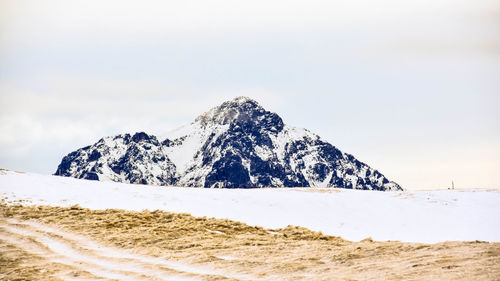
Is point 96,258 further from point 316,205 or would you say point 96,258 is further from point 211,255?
point 316,205

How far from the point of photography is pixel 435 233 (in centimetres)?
2989

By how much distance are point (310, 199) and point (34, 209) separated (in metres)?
18.1

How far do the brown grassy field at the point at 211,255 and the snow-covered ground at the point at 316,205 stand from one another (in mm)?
7935

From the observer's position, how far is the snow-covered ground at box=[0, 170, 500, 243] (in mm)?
30172

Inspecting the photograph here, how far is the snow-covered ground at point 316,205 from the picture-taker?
30.2 metres

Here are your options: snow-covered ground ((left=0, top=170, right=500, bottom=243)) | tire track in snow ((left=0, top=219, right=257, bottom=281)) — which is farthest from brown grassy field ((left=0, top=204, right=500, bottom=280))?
snow-covered ground ((left=0, top=170, right=500, bottom=243))

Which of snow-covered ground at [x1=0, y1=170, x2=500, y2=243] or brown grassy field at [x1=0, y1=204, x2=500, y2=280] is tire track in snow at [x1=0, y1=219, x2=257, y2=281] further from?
snow-covered ground at [x1=0, y1=170, x2=500, y2=243]

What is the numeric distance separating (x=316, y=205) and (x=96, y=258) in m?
20.9

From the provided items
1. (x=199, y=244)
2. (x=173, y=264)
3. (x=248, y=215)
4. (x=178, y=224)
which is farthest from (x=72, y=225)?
(x=248, y=215)

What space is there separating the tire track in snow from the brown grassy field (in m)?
0.03

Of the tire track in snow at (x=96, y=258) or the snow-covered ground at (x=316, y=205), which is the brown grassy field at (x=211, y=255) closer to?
the tire track in snow at (x=96, y=258)

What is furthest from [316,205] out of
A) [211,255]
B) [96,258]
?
[96,258]

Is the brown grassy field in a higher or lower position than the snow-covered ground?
lower

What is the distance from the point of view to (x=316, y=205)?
35.7 m
